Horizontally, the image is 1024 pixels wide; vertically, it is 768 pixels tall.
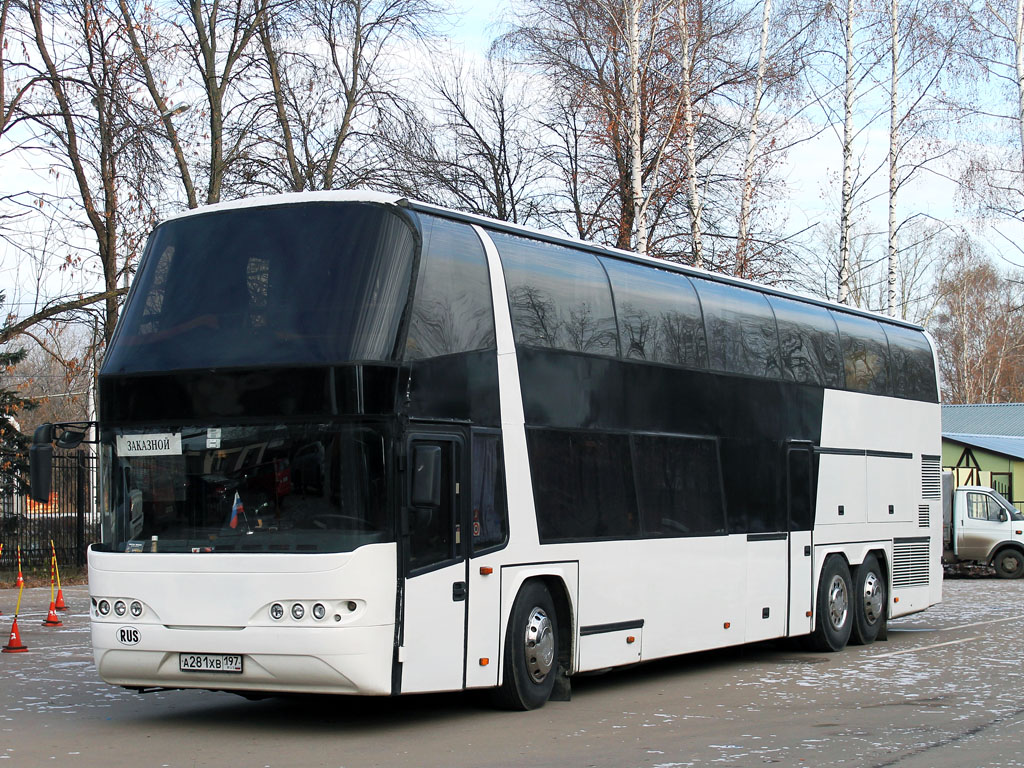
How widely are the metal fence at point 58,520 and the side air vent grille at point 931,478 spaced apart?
57.2ft

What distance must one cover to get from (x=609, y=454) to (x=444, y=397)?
264 centimetres

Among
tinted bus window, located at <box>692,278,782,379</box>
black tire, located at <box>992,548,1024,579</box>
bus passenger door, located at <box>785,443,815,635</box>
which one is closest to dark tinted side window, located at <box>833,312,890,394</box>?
bus passenger door, located at <box>785,443,815,635</box>

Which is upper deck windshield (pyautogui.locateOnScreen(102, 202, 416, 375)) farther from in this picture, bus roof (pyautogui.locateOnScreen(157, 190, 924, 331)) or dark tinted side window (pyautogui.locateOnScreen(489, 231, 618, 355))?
dark tinted side window (pyautogui.locateOnScreen(489, 231, 618, 355))

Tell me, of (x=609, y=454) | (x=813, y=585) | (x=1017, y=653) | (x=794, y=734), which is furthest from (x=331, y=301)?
(x=1017, y=653)

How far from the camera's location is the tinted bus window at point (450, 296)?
10281 millimetres

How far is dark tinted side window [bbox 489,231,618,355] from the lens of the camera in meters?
11.6

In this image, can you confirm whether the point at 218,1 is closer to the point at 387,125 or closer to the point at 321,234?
the point at 387,125

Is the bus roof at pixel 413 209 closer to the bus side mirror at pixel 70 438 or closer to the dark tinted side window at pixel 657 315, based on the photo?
the dark tinted side window at pixel 657 315

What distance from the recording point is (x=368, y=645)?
952 centimetres

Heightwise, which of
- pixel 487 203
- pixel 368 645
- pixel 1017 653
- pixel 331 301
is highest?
pixel 487 203

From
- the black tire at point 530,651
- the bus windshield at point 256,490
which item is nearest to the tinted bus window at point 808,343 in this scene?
the black tire at point 530,651

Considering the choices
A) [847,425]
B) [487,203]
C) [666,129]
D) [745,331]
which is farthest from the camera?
[487,203]

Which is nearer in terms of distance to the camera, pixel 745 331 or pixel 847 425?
pixel 745 331

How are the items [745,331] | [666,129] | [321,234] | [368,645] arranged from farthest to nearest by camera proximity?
[666,129], [745,331], [321,234], [368,645]
